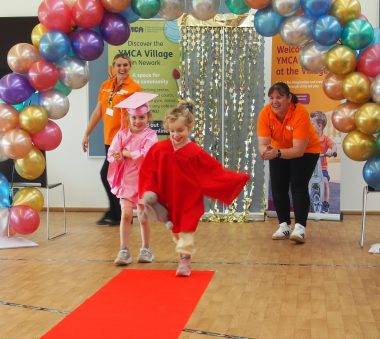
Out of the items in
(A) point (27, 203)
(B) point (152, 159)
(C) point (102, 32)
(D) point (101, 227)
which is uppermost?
(C) point (102, 32)

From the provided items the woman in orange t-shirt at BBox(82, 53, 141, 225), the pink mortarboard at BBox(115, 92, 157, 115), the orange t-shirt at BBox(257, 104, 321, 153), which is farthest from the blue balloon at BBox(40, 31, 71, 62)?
the orange t-shirt at BBox(257, 104, 321, 153)

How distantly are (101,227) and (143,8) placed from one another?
2.33 metres

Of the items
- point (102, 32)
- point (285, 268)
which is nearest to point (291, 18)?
point (102, 32)

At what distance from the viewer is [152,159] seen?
13.9 feet

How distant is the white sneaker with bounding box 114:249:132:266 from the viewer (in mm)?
4527

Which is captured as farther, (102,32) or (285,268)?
(102,32)

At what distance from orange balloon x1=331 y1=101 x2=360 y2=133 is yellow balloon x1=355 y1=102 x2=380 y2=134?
0.11m

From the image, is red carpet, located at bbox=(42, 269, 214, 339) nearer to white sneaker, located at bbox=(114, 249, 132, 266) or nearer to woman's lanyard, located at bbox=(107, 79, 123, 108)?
white sneaker, located at bbox=(114, 249, 132, 266)

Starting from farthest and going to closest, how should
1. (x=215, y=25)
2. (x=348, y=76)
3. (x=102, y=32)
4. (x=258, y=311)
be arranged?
(x=215, y=25)
(x=102, y=32)
(x=348, y=76)
(x=258, y=311)

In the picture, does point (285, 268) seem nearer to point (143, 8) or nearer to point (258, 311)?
point (258, 311)

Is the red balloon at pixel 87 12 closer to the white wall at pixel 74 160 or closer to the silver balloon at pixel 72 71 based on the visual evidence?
the silver balloon at pixel 72 71

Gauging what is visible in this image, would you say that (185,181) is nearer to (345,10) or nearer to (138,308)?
(138,308)

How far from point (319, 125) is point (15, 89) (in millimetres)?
3190

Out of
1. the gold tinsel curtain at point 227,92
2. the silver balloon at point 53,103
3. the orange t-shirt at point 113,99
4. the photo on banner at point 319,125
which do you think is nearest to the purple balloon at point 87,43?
the silver balloon at point 53,103
